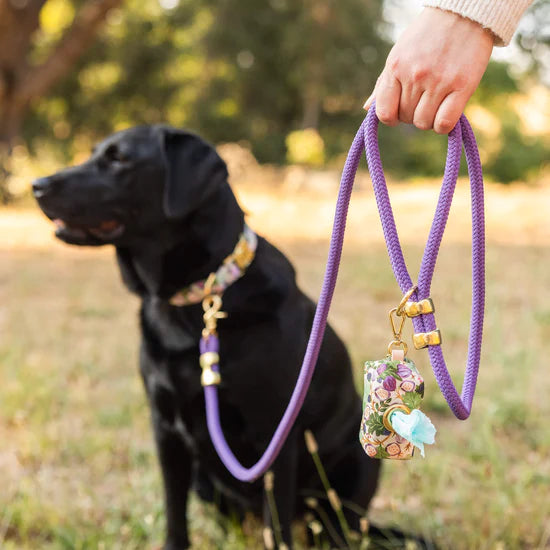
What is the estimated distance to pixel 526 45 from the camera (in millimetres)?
15875

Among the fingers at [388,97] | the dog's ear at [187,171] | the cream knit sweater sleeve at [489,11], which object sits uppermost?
the cream knit sweater sleeve at [489,11]

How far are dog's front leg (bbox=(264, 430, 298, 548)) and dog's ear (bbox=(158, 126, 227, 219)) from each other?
2.18 feet

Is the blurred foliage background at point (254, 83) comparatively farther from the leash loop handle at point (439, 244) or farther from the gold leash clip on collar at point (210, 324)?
the leash loop handle at point (439, 244)

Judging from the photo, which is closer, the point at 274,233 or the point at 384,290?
the point at 384,290

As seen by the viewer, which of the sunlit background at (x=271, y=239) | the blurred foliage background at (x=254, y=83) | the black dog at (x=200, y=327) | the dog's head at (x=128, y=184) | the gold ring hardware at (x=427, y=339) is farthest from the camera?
the blurred foliage background at (x=254, y=83)

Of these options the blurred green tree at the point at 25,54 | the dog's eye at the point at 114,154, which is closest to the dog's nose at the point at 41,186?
the dog's eye at the point at 114,154

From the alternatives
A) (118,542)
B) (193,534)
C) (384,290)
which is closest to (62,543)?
(118,542)

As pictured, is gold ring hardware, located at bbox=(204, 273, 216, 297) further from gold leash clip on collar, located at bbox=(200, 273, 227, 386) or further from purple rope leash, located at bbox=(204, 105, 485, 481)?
purple rope leash, located at bbox=(204, 105, 485, 481)

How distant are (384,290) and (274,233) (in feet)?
10.3

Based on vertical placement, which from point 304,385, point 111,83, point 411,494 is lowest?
point 111,83

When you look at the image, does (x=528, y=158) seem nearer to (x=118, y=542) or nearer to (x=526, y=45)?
(x=526, y=45)

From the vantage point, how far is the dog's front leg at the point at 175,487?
191cm

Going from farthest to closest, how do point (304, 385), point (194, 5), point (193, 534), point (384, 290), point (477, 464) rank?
1. point (194, 5)
2. point (384, 290)
3. point (477, 464)
4. point (193, 534)
5. point (304, 385)

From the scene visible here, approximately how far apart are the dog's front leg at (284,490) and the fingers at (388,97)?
1.00m
